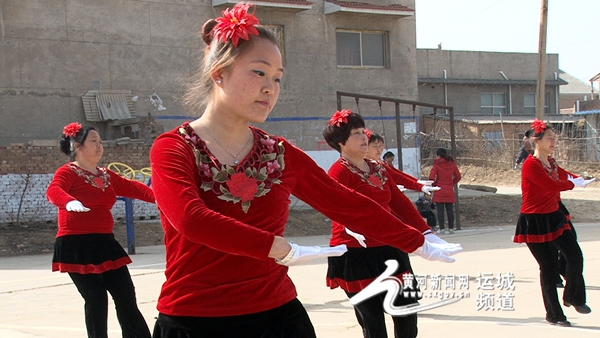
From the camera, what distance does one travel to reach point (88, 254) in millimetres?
5859

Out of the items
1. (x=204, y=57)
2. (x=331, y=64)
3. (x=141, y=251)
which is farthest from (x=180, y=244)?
(x=331, y=64)

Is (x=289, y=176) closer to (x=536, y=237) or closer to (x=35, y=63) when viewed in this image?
(x=536, y=237)

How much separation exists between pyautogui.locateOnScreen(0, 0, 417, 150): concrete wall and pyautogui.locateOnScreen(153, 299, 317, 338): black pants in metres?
18.8

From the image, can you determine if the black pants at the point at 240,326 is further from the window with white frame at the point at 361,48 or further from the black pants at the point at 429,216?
the window with white frame at the point at 361,48

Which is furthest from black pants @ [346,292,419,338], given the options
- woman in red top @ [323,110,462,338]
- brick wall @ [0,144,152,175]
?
brick wall @ [0,144,152,175]

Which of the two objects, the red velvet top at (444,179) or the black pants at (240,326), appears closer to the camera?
the black pants at (240,326)

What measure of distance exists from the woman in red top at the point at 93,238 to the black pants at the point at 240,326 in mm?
2811

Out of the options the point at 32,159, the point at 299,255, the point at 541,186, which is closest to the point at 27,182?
the point at 32,159

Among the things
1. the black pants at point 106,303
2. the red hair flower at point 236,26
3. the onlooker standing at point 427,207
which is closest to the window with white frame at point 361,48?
the onlooker standing at point 427,207

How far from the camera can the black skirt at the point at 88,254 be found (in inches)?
228

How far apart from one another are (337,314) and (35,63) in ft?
49.9

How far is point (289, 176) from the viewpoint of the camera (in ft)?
9.14

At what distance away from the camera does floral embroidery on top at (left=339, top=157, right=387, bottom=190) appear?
18.2 ft

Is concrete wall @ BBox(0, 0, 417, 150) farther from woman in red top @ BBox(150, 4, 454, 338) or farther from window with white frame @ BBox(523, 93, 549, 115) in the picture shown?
window with white frame @ BBox(523, 93, 549, 115)
